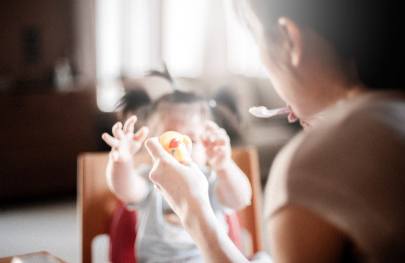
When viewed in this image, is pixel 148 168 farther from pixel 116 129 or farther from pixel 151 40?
pixel 151 40

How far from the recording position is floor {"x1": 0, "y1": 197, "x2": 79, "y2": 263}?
1674 millimetres

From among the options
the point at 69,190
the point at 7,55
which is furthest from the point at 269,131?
the point at 7,55

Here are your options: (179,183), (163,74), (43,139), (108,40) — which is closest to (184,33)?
(108,40)

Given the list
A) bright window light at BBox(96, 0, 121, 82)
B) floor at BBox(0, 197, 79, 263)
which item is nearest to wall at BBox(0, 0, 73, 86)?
bright window light at BBox(96, 0, 121, 82)

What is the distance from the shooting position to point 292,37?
1.09 feet

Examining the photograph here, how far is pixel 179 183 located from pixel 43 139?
226cm

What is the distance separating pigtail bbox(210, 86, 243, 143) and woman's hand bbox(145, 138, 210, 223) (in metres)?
0.30

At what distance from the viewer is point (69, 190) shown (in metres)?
2.53

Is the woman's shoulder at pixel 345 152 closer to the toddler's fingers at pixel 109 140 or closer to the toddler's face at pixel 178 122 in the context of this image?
the toddler's fingers at pixel 109 140

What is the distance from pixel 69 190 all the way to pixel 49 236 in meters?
0.69

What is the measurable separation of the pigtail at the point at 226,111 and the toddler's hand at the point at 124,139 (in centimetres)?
17

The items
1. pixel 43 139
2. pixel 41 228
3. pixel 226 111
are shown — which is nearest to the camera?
pixel 226 111

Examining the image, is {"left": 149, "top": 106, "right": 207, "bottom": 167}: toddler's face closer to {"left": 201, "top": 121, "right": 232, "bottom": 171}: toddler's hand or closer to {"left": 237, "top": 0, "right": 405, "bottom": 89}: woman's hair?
{"left": 201, "top": 121, "right": 232, "bottom": 171}: toddler's hand

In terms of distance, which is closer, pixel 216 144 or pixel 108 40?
pixel 216 144
